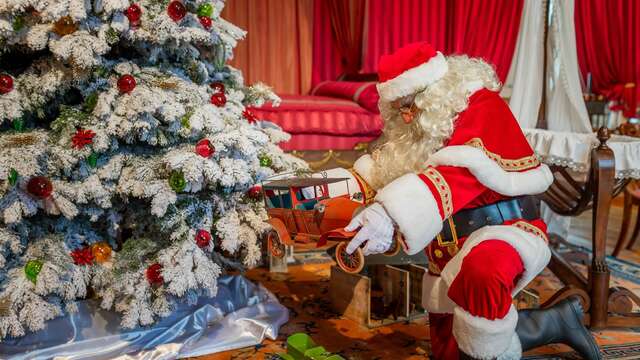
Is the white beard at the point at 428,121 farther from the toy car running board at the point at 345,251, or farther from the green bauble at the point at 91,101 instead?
the green bauble at the point at 91,101

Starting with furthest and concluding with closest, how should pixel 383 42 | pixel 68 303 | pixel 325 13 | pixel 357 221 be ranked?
pixel 325 13 → pixel 383 42 → pixel 68 303 → pixel 357 221

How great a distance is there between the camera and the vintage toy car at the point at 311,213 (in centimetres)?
152

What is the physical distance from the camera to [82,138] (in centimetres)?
173

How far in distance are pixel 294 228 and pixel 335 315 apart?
2.39 ft

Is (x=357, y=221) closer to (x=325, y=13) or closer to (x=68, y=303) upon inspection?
(x=68, y=303)

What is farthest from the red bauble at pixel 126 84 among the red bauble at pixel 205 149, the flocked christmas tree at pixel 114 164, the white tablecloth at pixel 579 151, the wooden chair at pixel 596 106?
the wooden chair at pixel 596 106

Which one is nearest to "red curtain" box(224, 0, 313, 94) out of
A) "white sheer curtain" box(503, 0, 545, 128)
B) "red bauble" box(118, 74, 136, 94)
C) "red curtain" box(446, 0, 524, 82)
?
"red curtain" box(446, 0, 524, 82)

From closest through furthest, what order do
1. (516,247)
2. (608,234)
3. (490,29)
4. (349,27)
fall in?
(516,247), (608,234), (490,29), (349,27)

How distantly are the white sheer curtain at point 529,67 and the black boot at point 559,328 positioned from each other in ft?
5.62

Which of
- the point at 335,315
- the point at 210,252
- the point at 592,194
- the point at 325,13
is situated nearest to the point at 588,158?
the point at 592,194

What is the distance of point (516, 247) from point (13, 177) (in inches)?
58.2

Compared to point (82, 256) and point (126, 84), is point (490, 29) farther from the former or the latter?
point (82, 256)

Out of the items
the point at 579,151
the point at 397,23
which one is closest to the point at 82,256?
the point at 579,151

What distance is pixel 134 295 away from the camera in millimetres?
1780
